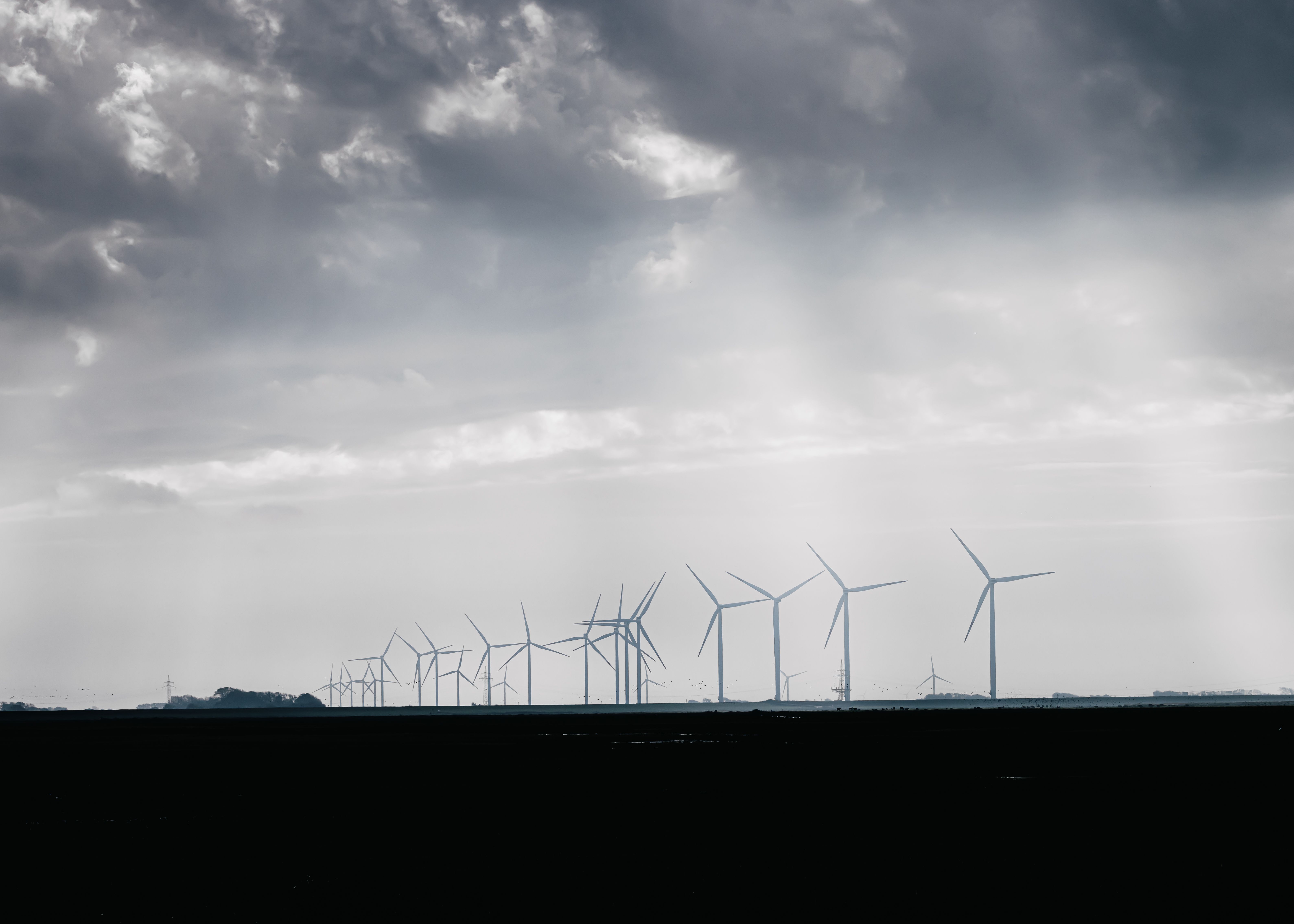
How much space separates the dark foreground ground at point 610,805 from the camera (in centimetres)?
2181

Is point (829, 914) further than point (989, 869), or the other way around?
point (989, 869)

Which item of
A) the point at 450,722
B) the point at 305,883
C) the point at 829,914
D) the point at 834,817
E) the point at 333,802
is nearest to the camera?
the point at 829,914

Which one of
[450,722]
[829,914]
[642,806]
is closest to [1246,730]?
[642,806]

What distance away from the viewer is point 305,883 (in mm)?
19703

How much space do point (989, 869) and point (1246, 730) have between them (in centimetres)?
6358

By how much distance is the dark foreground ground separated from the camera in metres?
21.8

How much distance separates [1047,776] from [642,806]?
13930mm

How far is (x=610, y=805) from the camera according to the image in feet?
105

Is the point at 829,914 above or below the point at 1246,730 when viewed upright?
above

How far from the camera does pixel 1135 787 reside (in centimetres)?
3406

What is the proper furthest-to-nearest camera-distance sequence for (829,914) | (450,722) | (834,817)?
(450,722)
(834,817)
(829,914)

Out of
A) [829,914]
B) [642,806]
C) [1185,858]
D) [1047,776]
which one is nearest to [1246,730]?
[1047,776]

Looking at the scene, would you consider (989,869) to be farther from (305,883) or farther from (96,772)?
(96,772)

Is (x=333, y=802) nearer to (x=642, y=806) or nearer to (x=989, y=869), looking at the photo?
(x=642, y=806)
